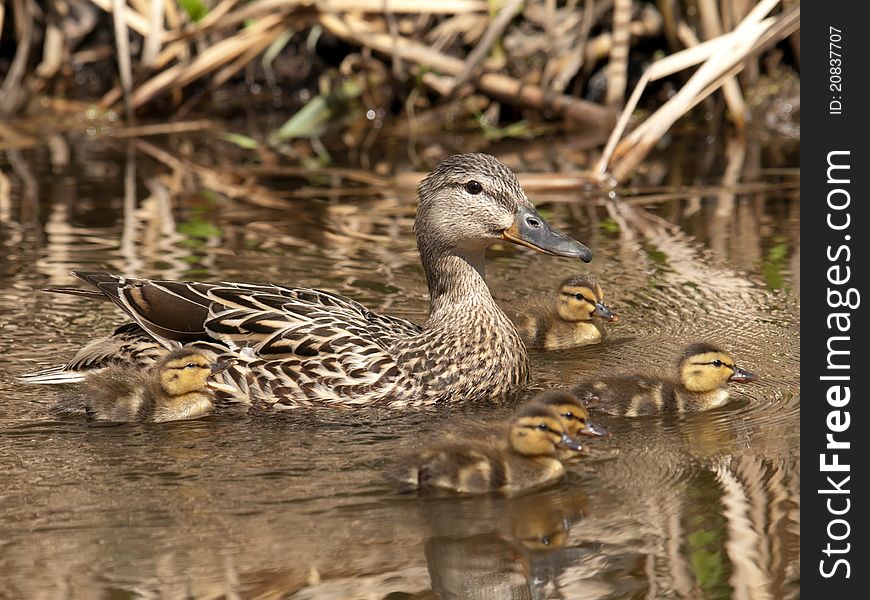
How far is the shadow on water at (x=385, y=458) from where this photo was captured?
4.12 m

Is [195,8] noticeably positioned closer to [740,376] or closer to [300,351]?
[300,351]

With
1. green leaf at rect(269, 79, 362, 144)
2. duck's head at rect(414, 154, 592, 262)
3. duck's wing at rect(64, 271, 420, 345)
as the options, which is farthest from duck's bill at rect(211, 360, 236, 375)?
green leaf at rect(269, 79, 362, 144)

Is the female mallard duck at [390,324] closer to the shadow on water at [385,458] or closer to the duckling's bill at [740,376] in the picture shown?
the shadow on water at [385,458]

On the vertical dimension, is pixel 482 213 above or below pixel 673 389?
above

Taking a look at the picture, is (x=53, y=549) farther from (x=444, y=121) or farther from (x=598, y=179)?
(x=444, y=121)

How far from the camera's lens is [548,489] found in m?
4.75

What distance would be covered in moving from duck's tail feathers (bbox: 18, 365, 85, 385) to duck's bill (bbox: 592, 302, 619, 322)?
2.15 m

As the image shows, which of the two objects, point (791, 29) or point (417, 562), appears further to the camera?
point (791, 29)

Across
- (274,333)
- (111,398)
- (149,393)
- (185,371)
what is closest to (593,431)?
(274,333)

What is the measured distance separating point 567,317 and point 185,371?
5.88 ft

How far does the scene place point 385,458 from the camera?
5.04 meters
